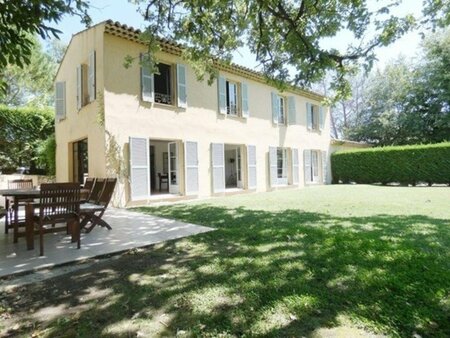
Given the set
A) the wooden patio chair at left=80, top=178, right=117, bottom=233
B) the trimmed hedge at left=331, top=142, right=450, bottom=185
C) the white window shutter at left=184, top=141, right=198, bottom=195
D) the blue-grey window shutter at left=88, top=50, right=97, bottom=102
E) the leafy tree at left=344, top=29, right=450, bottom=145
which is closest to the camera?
the wooden patio chair at left=80, top=178, right=117, bottom=233

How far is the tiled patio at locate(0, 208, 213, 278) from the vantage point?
13.3 ft

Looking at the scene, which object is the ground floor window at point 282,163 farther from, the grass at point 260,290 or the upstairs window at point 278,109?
the grass at point 260,290

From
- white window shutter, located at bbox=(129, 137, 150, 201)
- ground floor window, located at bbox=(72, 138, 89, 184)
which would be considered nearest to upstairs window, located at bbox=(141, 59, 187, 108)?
white window shutter, located at bbox=(129, 137, 150, 201)

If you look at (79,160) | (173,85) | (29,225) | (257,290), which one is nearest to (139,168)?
(173,85)

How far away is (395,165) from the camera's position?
1769 cm

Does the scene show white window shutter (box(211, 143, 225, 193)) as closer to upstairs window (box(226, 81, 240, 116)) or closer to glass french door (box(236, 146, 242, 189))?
glass french door (box(236, 146, 242, 189))

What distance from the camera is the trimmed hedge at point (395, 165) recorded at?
16.4 m

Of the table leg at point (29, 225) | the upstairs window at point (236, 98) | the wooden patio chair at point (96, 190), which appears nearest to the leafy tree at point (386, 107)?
the upstairs window at point (236, 98)

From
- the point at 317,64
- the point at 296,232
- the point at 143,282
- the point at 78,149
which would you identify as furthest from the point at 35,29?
the point at 78,149

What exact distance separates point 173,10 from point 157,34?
764 mm

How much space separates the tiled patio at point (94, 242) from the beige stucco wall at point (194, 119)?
3.96 metres

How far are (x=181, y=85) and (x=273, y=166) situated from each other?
6.57m

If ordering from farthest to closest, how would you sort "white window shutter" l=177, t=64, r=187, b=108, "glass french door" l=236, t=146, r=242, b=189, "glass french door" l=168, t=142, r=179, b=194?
"glass french door" l=236, t=146, r=242, b=189
"glass french door" l=168, t=142, r=179, b=194
"white window shutter" l=177, t=64, r=187, b=108

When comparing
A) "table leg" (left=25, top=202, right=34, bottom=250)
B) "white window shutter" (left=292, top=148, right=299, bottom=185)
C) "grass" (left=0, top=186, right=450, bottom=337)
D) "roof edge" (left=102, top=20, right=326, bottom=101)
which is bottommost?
"grass" (left=0, top=186, right=450, bottom=337)
